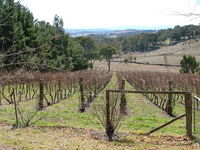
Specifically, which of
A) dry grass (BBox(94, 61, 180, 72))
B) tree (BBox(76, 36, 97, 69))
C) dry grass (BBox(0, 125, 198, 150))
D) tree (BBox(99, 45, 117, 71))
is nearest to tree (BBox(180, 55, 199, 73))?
dry grass (BBox(94, 61, 180, 72))

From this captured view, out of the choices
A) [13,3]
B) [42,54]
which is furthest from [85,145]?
[13,3]

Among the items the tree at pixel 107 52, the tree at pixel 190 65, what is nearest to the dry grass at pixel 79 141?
the tree at pixel 190 65

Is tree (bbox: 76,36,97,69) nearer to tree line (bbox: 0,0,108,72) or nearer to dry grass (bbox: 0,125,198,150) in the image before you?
tree line (bbox: 0,0,108,72)

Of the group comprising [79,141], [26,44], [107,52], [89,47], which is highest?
[26,44]

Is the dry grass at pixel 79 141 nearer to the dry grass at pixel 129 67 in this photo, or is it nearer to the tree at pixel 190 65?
the tree at pixel 190 65

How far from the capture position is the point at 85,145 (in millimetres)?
6629

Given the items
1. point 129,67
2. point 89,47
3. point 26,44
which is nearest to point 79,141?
point 26,44

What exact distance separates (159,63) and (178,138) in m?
64.7

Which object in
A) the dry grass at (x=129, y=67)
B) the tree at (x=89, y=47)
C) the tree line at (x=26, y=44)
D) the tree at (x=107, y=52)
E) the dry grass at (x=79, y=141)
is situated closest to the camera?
the tree line at (x=26, y=44)

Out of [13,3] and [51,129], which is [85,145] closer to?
[51,129]

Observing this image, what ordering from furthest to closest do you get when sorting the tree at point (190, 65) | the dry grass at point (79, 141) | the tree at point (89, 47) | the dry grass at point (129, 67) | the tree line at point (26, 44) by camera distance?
the tree at point (89, 47) < the dry grass at point (129, 67) < the tree at point (190, 65) < the dry grass at point (79, 141) < the tree line at point (26, 44)

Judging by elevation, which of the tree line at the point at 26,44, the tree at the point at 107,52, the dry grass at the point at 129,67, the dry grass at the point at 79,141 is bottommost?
the dry grass at the point at 129,67

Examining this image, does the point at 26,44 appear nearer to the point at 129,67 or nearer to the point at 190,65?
the point at 190,65

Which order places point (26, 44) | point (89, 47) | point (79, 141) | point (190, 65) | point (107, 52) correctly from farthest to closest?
point (89, 47), point (107, 52), point (190, 65), point (26, 44), point (79, 141)
